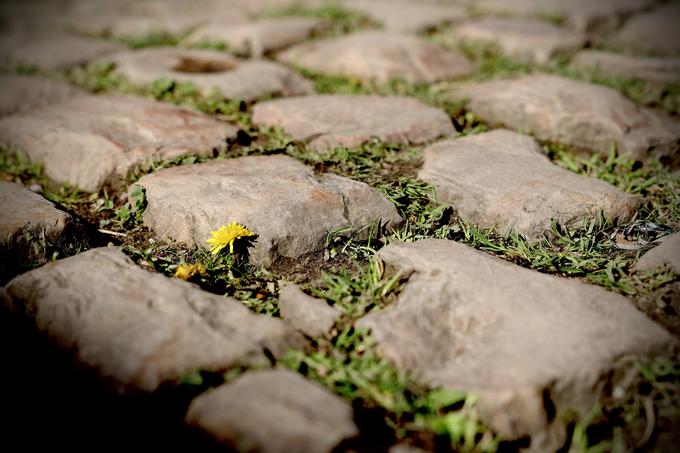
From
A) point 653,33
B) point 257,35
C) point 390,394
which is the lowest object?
point 390,394

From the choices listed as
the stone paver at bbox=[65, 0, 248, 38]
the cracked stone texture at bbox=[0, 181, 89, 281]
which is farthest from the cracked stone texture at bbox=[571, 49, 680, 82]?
the cracked stone texture at bbox=[0, 181, 89, 281]

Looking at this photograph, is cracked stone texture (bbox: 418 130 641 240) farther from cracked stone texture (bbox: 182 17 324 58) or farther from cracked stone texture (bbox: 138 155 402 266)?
cracked stone texture (bbox: 182 17 324 58)

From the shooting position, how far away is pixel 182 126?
240cm

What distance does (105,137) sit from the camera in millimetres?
2242

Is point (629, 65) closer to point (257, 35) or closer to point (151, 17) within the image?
point (257, 35)

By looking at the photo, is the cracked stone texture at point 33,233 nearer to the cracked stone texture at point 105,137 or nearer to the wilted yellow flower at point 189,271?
the cracked stone texture at point 105,137

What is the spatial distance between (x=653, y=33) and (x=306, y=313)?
13.9 ft

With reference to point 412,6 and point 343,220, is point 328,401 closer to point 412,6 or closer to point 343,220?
point 343,220

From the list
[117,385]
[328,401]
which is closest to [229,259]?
[117,385]

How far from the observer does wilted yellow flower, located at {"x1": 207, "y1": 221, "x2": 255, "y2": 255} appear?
1671mm

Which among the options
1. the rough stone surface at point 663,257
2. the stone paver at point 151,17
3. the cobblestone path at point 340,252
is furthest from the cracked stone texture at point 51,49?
the rough stone surface at point 663,257

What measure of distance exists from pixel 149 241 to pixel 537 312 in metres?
1.43

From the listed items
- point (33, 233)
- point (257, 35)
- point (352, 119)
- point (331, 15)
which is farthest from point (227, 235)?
point (331, 15)

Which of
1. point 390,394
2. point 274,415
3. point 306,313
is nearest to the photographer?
point 274,415
